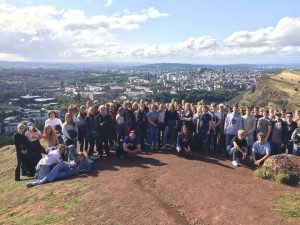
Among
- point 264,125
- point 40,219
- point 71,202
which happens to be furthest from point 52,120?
point 264,125

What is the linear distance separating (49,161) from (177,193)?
4439 mm

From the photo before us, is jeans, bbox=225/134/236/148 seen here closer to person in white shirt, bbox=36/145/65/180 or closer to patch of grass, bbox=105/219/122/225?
person in white shirt, bbox=36/145/65/180

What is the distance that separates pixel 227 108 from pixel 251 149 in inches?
85.9

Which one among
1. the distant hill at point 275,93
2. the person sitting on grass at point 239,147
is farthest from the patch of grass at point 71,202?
the distant hill at point 275,93

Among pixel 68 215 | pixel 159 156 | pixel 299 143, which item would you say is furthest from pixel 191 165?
pixel 68 215

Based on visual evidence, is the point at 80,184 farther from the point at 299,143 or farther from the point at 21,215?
the point at 299,143

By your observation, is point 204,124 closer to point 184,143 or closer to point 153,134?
point 184,143

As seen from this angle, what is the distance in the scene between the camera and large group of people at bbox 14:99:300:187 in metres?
13.3

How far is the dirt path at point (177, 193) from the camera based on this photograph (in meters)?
9.12

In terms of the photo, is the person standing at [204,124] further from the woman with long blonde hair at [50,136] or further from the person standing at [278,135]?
the woman with long blonde hair at [50,136]

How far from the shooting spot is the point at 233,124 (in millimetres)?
14820

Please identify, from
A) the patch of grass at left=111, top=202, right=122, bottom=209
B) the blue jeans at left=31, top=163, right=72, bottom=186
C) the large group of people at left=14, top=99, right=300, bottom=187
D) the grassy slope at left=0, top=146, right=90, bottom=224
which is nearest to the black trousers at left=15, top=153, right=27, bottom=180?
the large group of people at left=14, top=99, right=300, bottom=187

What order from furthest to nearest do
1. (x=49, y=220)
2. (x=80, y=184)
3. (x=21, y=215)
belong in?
(x=80, y=184) < (x=21, y=215) < (x=49, y=220)

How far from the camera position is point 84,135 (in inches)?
584
